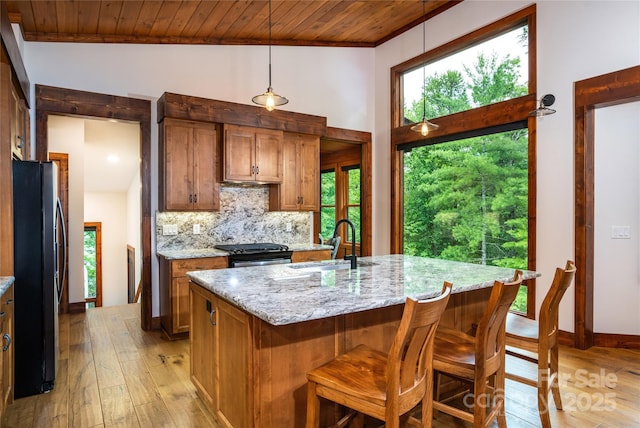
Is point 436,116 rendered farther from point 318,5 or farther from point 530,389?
point 530,389

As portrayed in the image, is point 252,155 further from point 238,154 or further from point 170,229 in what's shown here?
point 170,229

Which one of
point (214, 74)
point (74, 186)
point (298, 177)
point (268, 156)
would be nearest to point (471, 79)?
point (298, 177)

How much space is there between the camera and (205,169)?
4.24 meters

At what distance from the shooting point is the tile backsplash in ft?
14.3

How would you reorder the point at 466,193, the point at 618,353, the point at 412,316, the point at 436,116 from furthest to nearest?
the point at 436,116, the point at 466,193, the point at 618,353, the point at 412,316

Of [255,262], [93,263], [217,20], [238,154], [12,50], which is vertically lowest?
[93,263]

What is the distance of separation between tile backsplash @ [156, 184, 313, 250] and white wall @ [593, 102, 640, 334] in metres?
3.28

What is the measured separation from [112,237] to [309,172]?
4.49 meters

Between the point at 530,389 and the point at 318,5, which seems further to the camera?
the point at 318,5

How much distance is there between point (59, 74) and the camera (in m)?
3.80

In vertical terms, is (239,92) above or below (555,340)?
above

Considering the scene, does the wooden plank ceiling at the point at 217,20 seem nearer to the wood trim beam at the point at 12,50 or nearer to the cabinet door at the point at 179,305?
the wood trim beam at the point at 12,50

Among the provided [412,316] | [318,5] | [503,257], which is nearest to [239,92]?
[318,5]

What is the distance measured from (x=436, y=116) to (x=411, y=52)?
104 centimetres
